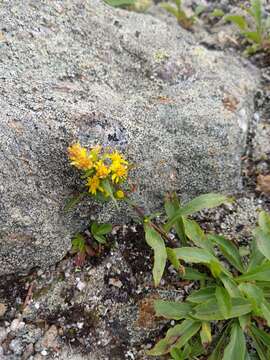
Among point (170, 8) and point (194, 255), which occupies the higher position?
point (170, 8)

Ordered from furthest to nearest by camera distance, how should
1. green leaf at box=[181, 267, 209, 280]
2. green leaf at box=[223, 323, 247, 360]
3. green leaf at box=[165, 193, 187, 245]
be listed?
green leaf at box=[165, 193, 187, 245]
green leaf at box=[181, 267, 209, 280]
green leaf at box=[223, 323, 247, 360]

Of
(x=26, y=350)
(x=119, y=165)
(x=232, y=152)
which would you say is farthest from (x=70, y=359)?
(x=232, y=152)

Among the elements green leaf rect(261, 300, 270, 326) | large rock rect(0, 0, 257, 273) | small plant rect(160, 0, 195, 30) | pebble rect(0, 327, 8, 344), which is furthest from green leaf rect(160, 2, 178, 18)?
Result: pebble rect(0, 327, 8, 344)

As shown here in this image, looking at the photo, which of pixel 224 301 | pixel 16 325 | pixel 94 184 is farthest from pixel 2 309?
pixel 224 301

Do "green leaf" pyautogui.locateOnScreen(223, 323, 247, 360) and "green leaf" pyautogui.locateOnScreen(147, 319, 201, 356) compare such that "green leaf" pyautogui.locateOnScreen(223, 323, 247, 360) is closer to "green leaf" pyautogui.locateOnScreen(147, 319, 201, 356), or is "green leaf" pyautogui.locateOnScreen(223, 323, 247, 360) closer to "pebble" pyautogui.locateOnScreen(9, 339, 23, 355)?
"green leaf" pyautogui.locateOnScreen(147, 319, 201, 356)

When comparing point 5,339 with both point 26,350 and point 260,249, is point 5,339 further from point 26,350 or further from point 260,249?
point 260,249

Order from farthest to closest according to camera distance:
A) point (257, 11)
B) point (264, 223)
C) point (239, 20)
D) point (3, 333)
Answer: point (239, 20)
point (257, 11)
point (264, 223)
point (3, 333)

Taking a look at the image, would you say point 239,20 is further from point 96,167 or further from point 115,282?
point 115,282
